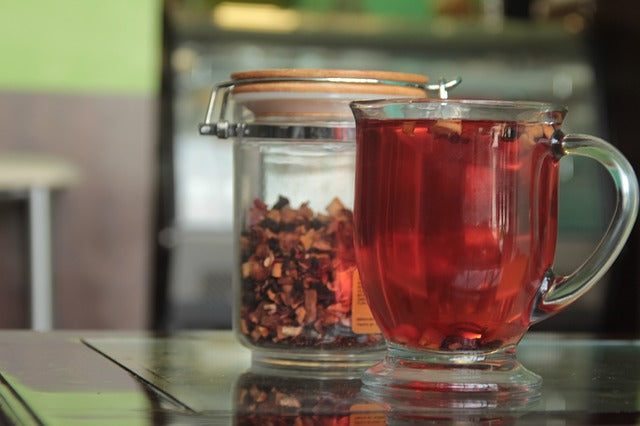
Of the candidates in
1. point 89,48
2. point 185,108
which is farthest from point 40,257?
point 89,48

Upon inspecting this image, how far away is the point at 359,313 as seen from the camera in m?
0.62

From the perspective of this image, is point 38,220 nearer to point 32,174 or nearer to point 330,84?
point 32,174

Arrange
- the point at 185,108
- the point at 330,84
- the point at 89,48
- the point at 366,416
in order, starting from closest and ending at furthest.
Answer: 1. the point at 366,416
2. the point at 330,84
3. the point at 185,108
4. the point at 89,48

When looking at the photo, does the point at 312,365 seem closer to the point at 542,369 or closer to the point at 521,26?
the point at 542,369

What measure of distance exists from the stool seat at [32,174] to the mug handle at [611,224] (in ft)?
4.62

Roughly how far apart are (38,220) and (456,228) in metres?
1.46

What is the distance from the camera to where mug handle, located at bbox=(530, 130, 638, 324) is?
1.72 feet

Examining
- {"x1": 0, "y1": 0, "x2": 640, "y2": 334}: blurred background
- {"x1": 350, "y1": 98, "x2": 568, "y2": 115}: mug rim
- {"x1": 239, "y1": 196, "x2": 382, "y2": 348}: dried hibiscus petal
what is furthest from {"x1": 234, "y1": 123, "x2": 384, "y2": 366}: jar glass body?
{"x1": 0, "y1": 0, "x2": 640, "y2": 334}: blurred background

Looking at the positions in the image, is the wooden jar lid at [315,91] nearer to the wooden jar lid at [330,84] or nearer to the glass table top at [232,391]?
the wooden jar lid at [330,84]

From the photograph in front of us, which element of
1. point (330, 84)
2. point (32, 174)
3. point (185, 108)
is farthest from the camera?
point (185, 108)

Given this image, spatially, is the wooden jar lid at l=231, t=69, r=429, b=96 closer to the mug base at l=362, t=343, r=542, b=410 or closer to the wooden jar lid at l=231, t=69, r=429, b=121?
the wooden jar lid at l=231, t=69, r=429, b=121

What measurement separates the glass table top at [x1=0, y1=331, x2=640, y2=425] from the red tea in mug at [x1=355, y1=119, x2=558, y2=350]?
4 centimetres

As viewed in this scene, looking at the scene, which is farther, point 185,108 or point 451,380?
point 185,108

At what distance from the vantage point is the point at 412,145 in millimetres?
520
